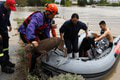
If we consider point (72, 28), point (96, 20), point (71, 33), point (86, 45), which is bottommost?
point (96, 20)

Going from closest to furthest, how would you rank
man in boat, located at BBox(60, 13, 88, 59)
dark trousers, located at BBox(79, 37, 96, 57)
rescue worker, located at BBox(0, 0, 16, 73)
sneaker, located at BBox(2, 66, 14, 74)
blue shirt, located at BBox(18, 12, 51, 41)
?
blue shirt, located at BBox(18, 12, 51, 41)
rescue worker, located at BBox(0, 0, 16, 73)
sneaker, located at BBox(2, 66, 14, 74)
man in boat, located at BBox(60, 13, 88, 59)
dark trousers, located at BBox(79, 37, 96, 57)

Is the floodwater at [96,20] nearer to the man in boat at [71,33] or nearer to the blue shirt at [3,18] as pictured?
the man in boat at [71,33]

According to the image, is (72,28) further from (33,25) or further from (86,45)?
(33,25)

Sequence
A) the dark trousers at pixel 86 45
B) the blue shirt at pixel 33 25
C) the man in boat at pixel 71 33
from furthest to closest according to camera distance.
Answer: the dark trousers at pixel 86 45 → the man in boat at pixel 71 33 → the blue shirt at pixel 33 25

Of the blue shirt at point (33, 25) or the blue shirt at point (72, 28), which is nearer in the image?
the blue shirt at point (33, 25)

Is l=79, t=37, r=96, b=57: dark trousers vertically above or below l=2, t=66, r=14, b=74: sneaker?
above

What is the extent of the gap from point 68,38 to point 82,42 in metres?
0.49

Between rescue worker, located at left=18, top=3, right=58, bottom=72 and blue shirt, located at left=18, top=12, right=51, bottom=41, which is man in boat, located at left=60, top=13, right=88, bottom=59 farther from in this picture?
blue shirt, located at left=18, top=12, right=51, bottom=41

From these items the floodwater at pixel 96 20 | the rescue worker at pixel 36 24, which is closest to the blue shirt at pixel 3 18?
the rescue worker at pixel 36 24

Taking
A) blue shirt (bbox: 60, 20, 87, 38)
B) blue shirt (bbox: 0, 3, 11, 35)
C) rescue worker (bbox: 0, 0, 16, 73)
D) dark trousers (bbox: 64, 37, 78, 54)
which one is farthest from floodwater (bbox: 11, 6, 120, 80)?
blue shirt (bbox: 0, 3, 11, 35)

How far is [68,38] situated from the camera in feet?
20.3

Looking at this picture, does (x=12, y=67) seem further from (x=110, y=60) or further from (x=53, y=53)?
(x=110, y=60)

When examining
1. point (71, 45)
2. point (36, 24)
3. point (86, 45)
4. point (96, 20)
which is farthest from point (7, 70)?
point (96, 20)

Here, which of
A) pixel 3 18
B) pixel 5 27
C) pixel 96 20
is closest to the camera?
pixel 3 18
